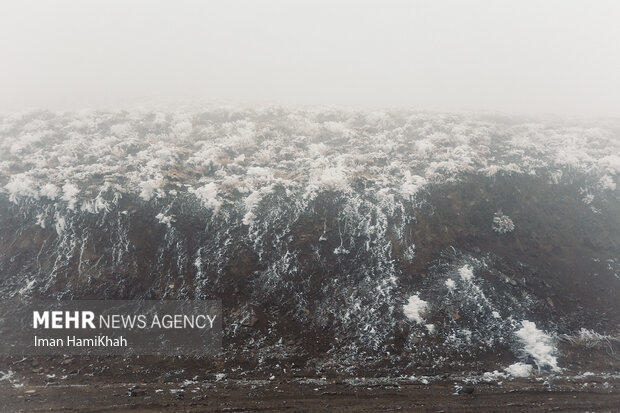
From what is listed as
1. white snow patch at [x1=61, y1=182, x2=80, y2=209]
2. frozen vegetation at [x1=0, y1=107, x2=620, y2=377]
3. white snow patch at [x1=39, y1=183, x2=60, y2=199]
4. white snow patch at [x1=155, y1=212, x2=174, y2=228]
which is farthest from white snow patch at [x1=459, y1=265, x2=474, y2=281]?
white snow patch at [x1=39, y1=183, x2=60, y2=199]

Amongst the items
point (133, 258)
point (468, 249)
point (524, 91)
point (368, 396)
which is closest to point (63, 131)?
point (133, 258)

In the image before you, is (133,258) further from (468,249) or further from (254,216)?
(468,249)

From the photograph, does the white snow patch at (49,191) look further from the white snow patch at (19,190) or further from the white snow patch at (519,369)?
the white snow patch at (519,369)

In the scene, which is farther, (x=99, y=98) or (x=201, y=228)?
(x=99, y=98)

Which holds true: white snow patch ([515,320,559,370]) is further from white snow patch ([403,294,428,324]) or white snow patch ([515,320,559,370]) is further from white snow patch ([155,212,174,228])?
white snow patch ([155,212,174,228])

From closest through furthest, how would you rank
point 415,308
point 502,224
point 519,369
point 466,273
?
point 519,369
point 415,308
point 466,273
point 502,224

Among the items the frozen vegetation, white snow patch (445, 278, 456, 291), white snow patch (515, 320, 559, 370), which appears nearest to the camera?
white snow patch (515, 320, 559, 370)

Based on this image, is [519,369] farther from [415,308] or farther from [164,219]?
[164,219]

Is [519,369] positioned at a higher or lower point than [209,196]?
lower

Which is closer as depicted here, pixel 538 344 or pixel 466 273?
pixel 538 344

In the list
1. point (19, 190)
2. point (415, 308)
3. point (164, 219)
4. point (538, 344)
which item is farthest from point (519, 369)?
point (19, 190)

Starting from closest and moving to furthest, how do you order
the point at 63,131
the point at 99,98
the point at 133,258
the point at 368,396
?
the point at 368,396 < the point at 133,258 < the point at 63,131 < the point at 99,98

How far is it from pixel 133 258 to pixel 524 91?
89.9 meters

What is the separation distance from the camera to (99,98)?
51344mm
